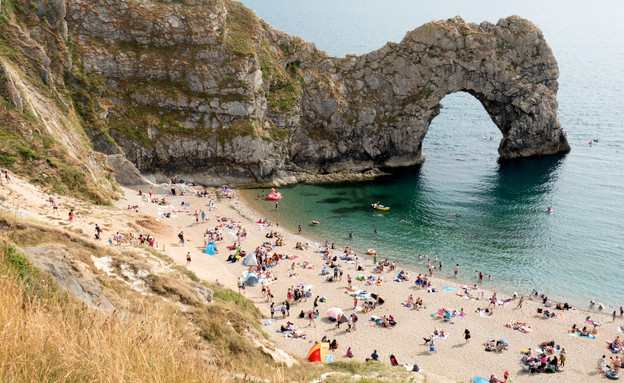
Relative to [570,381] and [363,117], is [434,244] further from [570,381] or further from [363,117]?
[363,117]

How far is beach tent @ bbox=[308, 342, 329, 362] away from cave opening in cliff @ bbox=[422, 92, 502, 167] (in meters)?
60.0

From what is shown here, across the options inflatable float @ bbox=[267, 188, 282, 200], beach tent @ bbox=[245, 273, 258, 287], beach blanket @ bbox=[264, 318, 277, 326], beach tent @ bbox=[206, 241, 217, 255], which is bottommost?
beach blanket @ bbox=[264, 318, 277, 326]

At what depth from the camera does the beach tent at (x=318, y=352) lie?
92.9ft

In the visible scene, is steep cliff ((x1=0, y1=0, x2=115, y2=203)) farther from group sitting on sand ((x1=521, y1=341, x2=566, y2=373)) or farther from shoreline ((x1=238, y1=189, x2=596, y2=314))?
group sitting on sand ((x1=521, y1=341, x2=566, y2=373))

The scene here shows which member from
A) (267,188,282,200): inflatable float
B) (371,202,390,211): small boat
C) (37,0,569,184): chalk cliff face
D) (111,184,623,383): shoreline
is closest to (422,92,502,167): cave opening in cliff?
(37,0,569,184): chalk cliff face

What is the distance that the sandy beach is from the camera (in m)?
31.5

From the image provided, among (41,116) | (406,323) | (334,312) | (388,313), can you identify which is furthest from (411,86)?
(41,116)

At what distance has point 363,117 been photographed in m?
77.6

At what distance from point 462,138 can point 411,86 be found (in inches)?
1148

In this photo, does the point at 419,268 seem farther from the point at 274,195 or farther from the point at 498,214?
the point at 274,195

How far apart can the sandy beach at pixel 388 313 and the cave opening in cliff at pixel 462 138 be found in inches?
1805

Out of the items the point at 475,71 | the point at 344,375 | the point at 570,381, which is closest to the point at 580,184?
the point at 475,71

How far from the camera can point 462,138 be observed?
100938mm

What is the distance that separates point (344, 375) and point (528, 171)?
2787 inches
